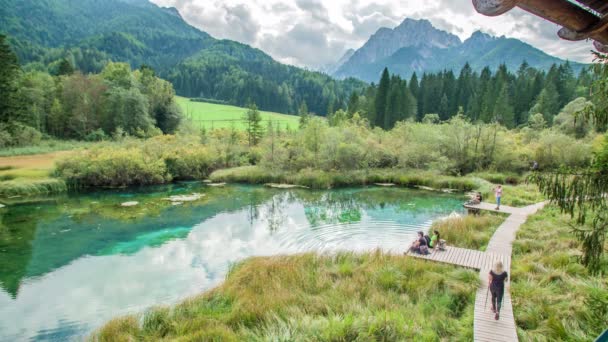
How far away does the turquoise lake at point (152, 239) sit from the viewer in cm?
1278

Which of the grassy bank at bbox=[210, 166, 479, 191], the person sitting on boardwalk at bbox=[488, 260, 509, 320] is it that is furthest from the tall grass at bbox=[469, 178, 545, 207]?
the person sitting on boardwalk at bbox=[488, 260, 509, 320]

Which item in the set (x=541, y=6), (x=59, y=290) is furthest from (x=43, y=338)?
(x=541, y=6)

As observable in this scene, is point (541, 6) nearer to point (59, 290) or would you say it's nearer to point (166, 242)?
point (59, 290)

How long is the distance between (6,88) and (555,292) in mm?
55163

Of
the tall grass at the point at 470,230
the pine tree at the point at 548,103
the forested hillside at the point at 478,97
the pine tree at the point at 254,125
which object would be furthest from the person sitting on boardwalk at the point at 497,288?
the pine tree at the point at 548,103

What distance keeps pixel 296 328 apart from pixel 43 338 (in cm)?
786

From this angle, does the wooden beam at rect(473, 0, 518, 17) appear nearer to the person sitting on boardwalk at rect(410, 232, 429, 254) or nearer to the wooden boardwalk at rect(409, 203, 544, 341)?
the wooden boardwalk at rect(409, 203, 544, 341)

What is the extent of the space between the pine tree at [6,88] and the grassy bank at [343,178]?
1063 inches

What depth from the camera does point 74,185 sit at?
3281 cm

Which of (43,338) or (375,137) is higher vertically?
(375,137)

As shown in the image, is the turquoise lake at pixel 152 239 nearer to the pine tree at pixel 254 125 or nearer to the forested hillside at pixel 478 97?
the pine tree at pixel 254 125

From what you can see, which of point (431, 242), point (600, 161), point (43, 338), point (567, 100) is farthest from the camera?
point (567, 100)

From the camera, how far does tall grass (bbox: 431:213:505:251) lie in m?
16.5

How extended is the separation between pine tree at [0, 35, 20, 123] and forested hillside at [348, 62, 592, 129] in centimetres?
5082
